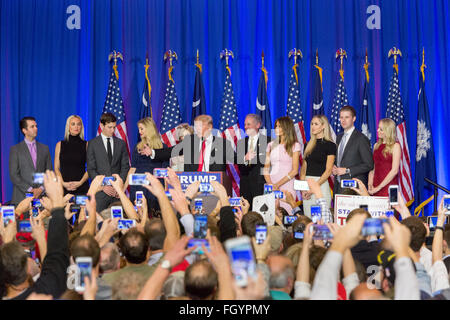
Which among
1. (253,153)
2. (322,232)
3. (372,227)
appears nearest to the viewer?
(372,227)

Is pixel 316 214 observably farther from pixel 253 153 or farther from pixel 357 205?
pixel 253 153

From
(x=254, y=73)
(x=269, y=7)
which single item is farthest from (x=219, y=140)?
(x=269, y=7)

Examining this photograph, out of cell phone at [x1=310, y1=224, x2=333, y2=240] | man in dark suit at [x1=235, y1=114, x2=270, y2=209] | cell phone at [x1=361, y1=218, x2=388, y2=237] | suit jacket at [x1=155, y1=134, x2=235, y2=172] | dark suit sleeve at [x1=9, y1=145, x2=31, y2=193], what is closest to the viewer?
cell phone at [x1=361, y1=218, x2=388, y2=237]

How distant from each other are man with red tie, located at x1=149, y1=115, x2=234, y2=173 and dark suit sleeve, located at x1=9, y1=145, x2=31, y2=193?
1637mm

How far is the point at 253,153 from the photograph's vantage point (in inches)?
253

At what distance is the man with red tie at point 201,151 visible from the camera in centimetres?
583

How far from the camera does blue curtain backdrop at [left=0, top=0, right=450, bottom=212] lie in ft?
26.7

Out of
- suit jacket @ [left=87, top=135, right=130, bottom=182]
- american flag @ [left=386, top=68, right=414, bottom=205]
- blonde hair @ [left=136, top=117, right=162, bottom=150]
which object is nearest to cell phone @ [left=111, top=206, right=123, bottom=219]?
blonde hair @ [left=136, top=117, right=162, bottom=150]

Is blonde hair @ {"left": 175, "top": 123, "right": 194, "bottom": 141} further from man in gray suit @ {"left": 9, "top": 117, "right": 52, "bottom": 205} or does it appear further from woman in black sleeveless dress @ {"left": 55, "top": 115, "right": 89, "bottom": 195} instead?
man in gray suit @ {"left": 9, "top": 117, "right": 52, "bottom": 205}

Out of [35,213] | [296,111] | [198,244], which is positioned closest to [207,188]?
[35,213]

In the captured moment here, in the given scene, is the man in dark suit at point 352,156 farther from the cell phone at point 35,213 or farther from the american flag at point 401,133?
the cell phone at point 35,213

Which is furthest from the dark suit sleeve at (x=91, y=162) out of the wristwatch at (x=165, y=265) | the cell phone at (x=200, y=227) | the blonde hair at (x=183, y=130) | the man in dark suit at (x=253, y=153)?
the wristwatch at (x=165, y=265)

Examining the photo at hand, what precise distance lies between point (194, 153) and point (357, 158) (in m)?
1.76

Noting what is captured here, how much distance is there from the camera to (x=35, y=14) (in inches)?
325
